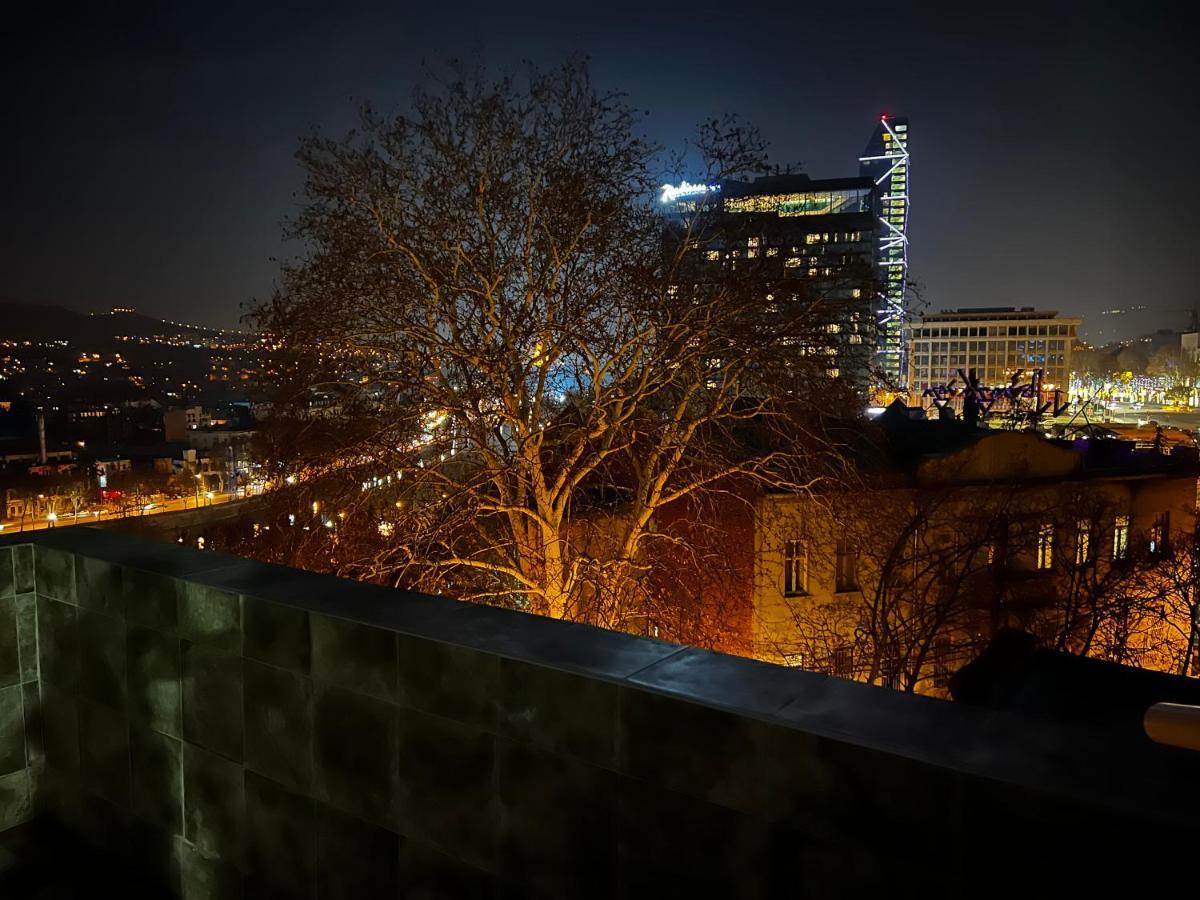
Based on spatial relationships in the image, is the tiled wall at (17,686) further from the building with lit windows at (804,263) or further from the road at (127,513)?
the road at (127,513)

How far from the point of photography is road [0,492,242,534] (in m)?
55.2

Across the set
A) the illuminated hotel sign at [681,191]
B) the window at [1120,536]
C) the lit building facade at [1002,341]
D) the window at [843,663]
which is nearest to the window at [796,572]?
the window at [843,663]

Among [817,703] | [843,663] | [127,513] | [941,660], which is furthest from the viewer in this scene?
[127,513]

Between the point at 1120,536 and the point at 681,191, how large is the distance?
16.7 m

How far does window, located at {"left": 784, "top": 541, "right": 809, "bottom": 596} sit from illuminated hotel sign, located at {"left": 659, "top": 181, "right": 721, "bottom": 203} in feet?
29.8

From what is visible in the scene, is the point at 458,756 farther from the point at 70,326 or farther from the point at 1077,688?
the point at 70,326

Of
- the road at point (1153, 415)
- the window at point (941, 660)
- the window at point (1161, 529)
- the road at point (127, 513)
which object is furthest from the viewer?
the road at point (1153, 415)

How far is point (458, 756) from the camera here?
2.08 m

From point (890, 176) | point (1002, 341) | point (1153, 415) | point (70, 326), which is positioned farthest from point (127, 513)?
point (890, 176)

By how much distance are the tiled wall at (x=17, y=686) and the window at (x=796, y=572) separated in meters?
17.4

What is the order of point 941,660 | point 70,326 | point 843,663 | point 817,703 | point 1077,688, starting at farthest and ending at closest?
point 70,326
point 843,663
point 941,660
point 1077,688
point 817,703

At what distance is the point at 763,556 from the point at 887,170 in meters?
161

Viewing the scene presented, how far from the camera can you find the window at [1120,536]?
2142 centimetres

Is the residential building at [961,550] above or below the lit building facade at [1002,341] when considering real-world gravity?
below
